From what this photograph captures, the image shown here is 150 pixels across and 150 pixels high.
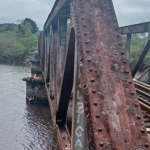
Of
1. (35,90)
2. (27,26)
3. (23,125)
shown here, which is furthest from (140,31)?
(27,26)

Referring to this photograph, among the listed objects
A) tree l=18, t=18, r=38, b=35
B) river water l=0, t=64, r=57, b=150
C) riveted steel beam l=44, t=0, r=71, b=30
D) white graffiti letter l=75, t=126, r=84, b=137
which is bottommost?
river water l=0, t=64, r=57, b=150

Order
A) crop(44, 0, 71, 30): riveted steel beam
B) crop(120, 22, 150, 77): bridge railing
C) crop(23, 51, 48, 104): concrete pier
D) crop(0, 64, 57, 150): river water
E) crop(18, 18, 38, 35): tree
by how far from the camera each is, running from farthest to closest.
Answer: crop(18, 18, 38, 35): tree → crop(23, 51, 48, 104): concrete pier → crop(0, 64, 57, 150): river water → crop(120, 22, 150, 77): bridge railing → crop(44, 0, 71, 30): riveted steel beam

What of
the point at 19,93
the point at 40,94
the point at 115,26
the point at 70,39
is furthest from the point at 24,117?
the point at 115,26

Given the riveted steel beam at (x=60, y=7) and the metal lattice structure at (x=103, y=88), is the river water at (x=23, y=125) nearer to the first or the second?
the riveted steel beam at (x=60, y=7)

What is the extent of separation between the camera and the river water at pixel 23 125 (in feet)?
34.8

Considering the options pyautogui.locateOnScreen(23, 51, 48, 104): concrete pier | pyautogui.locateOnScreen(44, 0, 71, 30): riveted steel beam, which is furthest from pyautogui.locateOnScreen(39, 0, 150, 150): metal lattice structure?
pyautogui.locateOnScreen(23, 51, 48, 104): concrete pier

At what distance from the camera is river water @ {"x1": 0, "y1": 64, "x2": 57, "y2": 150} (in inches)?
417

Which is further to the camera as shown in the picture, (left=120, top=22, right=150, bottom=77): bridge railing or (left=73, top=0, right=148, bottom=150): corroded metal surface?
(left=120, top=22, right=150, bottom=77): bridge railing

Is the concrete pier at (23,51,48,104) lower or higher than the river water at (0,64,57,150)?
higher

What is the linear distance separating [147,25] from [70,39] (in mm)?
4385

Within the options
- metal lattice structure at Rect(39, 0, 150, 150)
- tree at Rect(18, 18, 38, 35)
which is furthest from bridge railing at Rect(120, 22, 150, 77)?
tree at Rect(18, 18, 38, 35)

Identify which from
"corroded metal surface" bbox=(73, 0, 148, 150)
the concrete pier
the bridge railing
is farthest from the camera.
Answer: the concrete pier

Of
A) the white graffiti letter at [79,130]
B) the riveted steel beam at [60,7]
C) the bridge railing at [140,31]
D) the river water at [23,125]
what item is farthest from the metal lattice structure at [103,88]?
the river water at [23,125]

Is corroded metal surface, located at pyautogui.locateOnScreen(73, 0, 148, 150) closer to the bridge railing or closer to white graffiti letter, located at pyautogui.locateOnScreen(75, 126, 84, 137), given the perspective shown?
white graffiti letter, located at pyautogui.locateOnScreen(75, 126, 84, 137)
